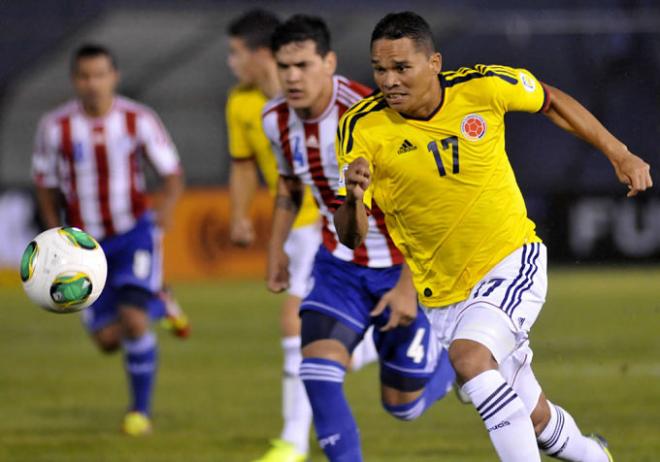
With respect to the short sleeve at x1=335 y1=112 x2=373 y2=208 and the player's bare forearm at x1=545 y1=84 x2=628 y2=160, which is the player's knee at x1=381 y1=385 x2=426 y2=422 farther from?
the player's bare forearm at x1=545 y1=84 x2=628 y2=160

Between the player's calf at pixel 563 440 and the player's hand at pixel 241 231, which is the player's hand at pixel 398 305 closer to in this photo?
the player's calf at pixel 563 440

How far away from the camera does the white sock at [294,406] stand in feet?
24.8

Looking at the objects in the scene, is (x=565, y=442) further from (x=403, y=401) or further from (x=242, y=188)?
(x=242, y=188)

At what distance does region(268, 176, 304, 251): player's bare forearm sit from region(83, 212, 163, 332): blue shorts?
2.35 m

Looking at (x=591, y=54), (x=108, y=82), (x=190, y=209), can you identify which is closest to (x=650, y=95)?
(x=591, y=54)

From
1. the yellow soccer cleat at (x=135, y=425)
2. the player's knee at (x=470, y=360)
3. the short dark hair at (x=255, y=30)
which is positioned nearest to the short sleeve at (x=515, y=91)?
the player's knee at (x=470, y=360)

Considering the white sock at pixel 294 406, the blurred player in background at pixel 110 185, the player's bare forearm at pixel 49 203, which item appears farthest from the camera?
the player's bare forearm at pixel 49 203

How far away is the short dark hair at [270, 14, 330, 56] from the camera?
6.59 metres

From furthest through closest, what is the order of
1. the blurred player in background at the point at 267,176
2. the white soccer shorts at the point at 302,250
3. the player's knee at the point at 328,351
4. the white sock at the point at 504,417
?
the white soccer shorts at the point at 302,250 < the blurred player in background at the point at 267,176 < the player's knee at the point at 328,351 < the white sock at the point at 504,417

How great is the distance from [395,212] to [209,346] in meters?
7.41

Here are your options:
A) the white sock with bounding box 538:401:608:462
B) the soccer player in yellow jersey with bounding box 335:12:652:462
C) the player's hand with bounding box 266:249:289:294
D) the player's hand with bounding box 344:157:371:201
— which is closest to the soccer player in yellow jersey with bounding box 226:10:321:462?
the player's hand with bounding box 266:249:289:294

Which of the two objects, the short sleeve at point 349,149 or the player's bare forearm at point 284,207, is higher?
the short sleeve at point 349,149

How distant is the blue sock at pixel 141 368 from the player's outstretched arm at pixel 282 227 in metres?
2.29

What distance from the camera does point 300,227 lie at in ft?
26.3
